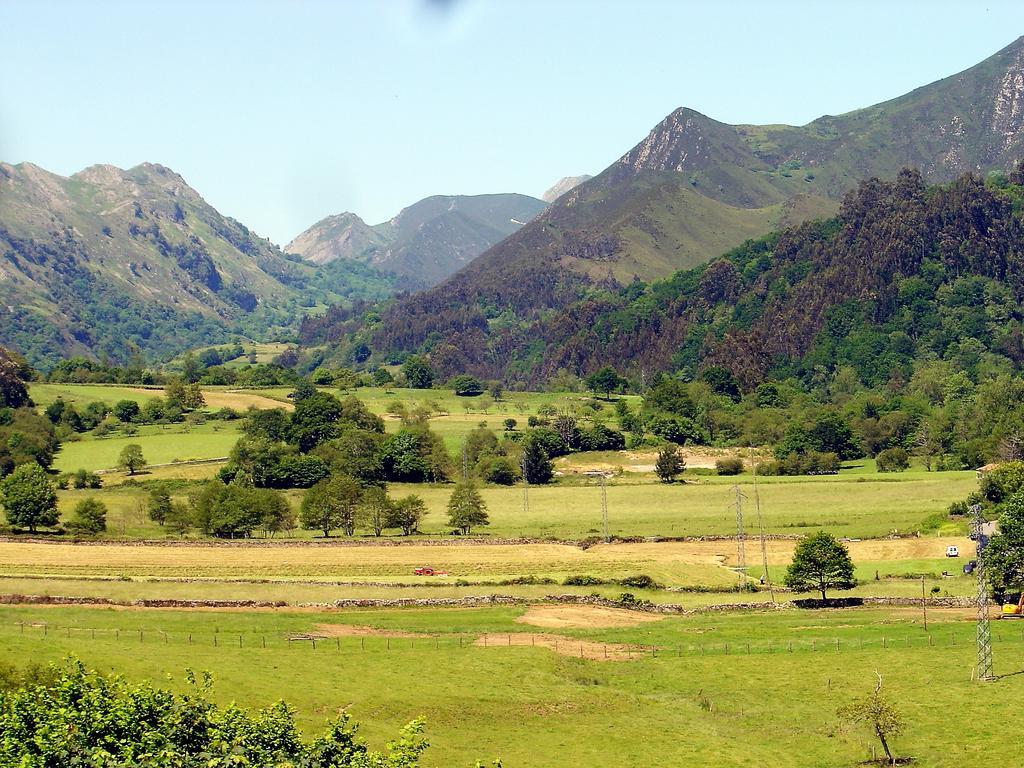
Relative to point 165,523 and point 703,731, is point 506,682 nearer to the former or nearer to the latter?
point 703,731

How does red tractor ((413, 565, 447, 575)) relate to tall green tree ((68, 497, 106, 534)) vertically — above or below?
below

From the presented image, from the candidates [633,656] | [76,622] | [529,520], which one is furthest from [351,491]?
[633,656]

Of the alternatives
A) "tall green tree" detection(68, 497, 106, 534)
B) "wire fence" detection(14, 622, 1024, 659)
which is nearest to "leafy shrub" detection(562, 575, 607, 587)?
"wire fence" detection(14, 622, 1024, 659)

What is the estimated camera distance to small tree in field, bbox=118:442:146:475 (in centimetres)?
18012

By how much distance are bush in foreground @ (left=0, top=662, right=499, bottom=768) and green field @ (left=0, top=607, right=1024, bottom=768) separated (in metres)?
11.6

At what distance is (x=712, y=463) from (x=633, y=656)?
116716 millimetres

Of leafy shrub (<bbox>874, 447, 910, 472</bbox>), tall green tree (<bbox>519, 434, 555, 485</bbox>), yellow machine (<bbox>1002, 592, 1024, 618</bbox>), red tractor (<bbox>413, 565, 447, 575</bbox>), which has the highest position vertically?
tall green tree (<bbox>519, 434, 555, 485</bbox>)

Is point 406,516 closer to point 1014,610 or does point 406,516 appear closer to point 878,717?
point 1014,610

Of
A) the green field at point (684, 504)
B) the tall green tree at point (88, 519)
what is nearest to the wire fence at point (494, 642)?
the green field at point (684, 504)

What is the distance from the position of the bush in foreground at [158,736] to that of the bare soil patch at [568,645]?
32.7 metres

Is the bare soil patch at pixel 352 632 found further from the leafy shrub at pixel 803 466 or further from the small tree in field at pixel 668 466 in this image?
the leafy shrub at pixel 803 466

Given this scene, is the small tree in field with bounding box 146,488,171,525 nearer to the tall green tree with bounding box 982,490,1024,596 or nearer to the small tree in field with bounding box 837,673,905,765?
the tall green tree with bounding box 982,490,1024,596

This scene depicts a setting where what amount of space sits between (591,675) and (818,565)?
31716 mm

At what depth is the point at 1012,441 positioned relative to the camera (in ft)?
592
